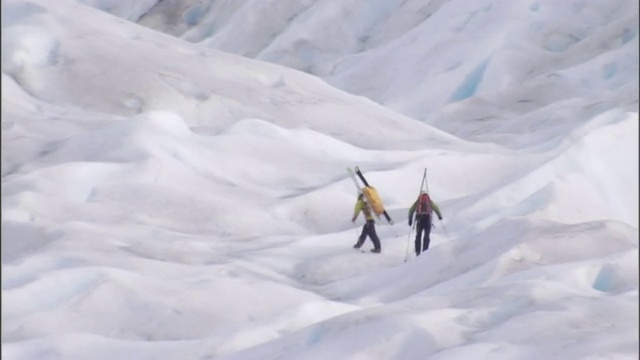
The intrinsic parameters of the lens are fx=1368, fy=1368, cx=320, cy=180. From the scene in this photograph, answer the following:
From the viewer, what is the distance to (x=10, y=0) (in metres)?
22.7

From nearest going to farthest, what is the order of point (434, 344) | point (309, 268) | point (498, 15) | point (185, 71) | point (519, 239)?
point (434, 344), point (519, 239), point (309, 268), point (185, 71), point (498, 15)

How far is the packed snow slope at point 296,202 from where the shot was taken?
9.58 m

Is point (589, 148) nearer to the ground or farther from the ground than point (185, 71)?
farther from the ground

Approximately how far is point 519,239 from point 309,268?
264 centimetres

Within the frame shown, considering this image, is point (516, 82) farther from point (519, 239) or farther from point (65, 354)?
point (65, 354)

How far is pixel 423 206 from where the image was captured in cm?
1457

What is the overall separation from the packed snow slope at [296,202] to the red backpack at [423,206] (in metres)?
0.59

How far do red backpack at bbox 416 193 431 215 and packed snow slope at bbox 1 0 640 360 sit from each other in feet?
1.94

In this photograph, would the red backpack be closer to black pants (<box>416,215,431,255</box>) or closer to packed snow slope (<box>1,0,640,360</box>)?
black pants (<box>416,215,431,255</box>)

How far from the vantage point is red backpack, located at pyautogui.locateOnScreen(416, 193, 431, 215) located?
14555 mm

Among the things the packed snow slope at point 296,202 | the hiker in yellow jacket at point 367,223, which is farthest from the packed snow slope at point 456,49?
the hiker in yellow jacket at point 367,223

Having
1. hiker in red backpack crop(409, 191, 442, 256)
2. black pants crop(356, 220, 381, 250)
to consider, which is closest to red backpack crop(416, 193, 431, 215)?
hiker in red backpack crop(409, 191, 442, 256)

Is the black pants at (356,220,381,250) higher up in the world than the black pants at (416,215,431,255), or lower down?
lower down

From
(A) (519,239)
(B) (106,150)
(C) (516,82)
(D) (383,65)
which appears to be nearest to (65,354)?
(A) (519,239)
